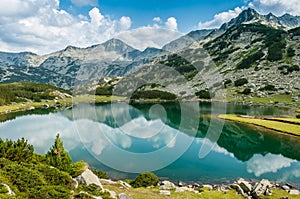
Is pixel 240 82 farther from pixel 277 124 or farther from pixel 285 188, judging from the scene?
pixel 285 188

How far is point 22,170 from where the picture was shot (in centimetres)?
1903

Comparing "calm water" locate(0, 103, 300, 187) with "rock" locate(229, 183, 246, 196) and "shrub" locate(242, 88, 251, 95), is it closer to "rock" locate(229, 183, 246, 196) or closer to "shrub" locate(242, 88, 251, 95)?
"rock" locate(229, 183, 246, 196)

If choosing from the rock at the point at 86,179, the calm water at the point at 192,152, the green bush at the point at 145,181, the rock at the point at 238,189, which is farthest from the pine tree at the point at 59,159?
the rock at the point at 238,189

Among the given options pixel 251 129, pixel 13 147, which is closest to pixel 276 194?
pixel 13 147

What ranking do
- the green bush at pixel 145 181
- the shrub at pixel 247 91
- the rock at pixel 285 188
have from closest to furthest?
the green bush at pixel 145 181 < the rock at pixel 285 188 < the shrub at pixel 247 91

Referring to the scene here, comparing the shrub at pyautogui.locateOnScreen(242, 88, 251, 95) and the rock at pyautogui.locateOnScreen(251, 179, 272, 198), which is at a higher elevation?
the shrub at pyautogui.locateOnScreen(242, 88, 251, 95)

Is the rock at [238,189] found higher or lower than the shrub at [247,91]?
lower

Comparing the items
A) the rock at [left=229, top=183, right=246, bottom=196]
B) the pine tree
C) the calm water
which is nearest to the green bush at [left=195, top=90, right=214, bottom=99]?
the calm water

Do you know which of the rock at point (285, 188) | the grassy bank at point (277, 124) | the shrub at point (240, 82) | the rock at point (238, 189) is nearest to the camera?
the rock at point (238, 189)

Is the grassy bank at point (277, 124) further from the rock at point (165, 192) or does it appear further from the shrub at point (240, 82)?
the shrub at point (240, 82)

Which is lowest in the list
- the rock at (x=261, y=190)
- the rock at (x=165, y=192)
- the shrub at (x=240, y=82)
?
the rock at (x=165, y=192)

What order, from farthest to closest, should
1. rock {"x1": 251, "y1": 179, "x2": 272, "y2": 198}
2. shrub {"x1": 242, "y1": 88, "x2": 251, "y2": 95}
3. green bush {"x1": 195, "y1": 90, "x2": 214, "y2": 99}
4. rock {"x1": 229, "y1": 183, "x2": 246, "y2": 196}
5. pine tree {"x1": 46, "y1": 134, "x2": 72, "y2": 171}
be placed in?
green bush {"x1": 195, "y1": 90, "x2": 214, "y2": 99} < shrub {"x1": 242, "y1": 88, "x2": 251, "y2": 95} < rock {"x1": 229, "y1": 183, "x2": 246, "y2": 196} < rock {"x1": 251, "y1": 179, "x2": 272, "y2": 198} < pine tree {"x1": 46, "y1": 134, "x2": 72, "y2": 171}

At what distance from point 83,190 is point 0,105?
537ft

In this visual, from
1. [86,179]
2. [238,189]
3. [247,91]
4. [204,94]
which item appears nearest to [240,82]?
[247,91]
